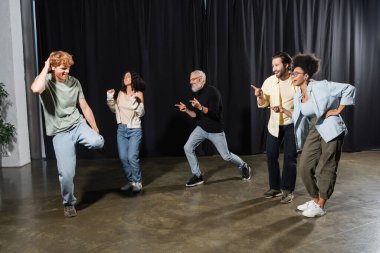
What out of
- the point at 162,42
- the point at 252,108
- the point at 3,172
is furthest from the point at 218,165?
the point at 3,172

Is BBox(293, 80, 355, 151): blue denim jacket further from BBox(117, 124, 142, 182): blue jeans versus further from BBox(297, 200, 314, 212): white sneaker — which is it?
BBox(117, 124, 142, 182): blue jeans

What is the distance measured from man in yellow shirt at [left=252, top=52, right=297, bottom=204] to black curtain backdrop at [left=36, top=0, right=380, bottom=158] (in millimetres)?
2594

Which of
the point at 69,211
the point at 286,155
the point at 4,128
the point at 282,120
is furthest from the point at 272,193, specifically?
the point at 4,128

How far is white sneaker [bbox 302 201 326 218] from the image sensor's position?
375 centimetres

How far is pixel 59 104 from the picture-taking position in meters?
3.64

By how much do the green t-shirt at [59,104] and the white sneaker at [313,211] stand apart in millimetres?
2128

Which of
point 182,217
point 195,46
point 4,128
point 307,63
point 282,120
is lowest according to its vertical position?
point 182,217

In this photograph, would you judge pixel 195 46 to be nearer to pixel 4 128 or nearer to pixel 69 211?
pixel 4 128

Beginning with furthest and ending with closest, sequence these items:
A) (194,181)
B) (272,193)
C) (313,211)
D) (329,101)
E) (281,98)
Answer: (194,181) → (272,193) → (281,98) → (313,211) → (329,101)

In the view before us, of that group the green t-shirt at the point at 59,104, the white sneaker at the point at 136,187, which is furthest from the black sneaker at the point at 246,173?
the green t-shirt at the point at 59,104

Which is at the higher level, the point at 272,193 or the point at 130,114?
the point at 130,114

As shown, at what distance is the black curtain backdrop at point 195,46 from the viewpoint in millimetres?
6523

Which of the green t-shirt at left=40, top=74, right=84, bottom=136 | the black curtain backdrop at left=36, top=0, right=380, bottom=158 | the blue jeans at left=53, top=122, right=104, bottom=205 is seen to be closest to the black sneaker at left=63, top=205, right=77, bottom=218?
the blue jeans at left=53, top=122, right=104, bottom=205

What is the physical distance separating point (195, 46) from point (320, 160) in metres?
3.49
